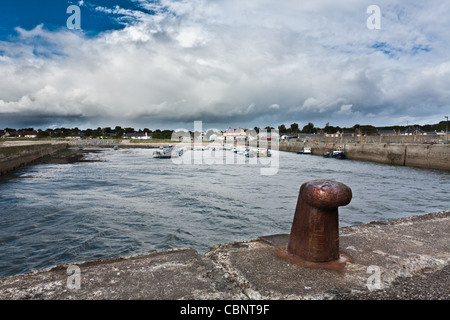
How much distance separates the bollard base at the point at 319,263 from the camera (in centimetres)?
294

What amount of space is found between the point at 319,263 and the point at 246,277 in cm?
89

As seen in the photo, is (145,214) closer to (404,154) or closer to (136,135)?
(404,154)

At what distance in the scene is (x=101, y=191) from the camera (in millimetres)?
16969

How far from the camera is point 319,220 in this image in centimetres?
297

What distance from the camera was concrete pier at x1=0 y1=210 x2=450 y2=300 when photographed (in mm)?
2463

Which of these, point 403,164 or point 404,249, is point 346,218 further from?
point 403,164

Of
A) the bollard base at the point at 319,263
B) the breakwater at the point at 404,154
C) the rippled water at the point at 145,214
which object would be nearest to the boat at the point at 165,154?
the rippled water at the point at 145,214

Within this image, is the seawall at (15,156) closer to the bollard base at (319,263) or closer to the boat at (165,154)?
the boat at (165,154)

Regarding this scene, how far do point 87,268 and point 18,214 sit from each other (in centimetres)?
1094

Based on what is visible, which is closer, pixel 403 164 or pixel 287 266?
pixel 287 266

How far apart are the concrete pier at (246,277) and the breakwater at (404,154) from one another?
3309cm

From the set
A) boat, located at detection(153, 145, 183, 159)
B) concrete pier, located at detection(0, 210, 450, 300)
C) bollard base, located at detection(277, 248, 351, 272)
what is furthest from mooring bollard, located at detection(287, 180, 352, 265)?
boat, located at detection(153, 145, 183, 159)

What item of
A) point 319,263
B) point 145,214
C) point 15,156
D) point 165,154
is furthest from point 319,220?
point 165,154
